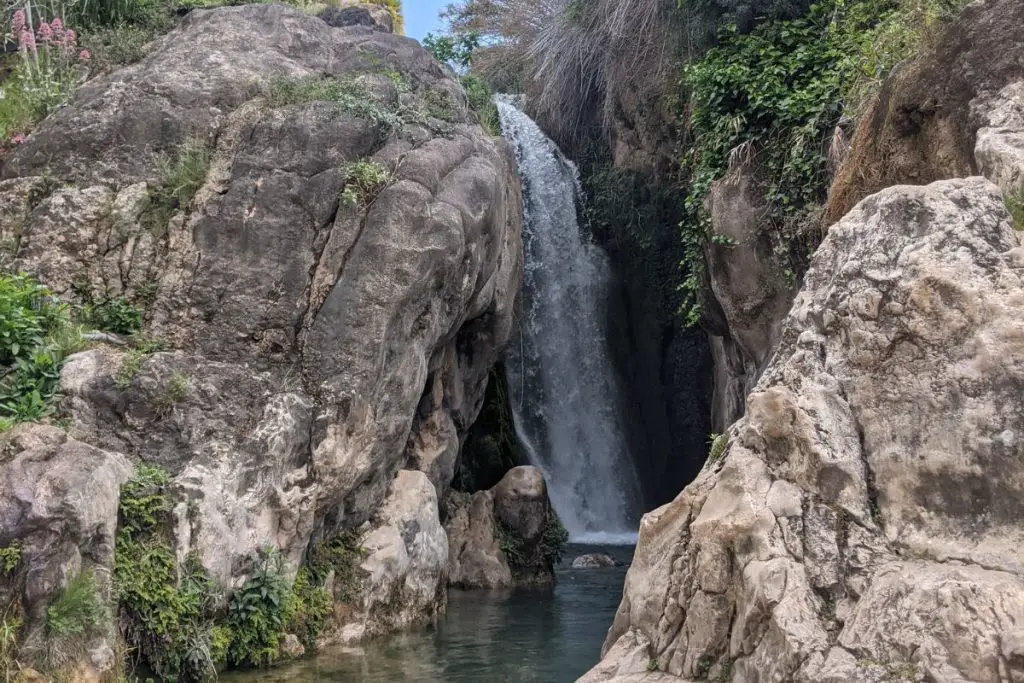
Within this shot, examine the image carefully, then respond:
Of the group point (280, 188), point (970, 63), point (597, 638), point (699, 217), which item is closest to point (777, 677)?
point (970, 63)

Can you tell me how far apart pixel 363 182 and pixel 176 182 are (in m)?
2.12

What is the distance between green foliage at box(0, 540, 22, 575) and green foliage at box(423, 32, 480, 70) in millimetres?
18963

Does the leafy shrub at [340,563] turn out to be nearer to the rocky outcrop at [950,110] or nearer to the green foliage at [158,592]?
the green foliage at [158,592]

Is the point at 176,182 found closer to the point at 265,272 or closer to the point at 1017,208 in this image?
the point at 265,272

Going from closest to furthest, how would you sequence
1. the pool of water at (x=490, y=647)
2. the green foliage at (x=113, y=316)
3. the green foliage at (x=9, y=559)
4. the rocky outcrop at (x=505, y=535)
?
the green foliage at (x=9, y=559) → the pool of water at (x=490, y=647) → the green foliage at (x=113, y=316) → the rocky outcrop at (x=505, y=535)

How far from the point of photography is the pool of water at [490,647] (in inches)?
371

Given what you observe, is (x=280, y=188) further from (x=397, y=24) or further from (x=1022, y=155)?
(x=397, y=24)

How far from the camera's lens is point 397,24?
74.6 ft

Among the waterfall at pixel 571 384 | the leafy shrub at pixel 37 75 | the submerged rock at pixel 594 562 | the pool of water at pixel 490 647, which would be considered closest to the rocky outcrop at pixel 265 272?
the leafy shrub at pixel 37 75

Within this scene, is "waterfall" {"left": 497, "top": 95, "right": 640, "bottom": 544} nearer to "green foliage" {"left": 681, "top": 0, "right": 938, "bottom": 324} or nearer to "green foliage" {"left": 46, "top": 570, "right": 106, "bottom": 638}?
"green foliage" {"left": 681, "top": 0, "right": 938, "bottom": 324}

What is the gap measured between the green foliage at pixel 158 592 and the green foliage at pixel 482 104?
8229 millimetres

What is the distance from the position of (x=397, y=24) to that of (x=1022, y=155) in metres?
17.8

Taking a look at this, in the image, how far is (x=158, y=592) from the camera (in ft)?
28.7

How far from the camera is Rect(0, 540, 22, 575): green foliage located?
746cm
